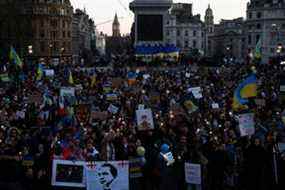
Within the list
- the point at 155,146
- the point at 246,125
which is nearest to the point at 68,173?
the point at 155,146

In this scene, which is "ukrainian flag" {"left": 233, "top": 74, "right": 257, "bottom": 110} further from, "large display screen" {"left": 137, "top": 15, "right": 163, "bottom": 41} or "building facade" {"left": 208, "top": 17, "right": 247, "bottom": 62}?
"building facade" {"left": 208, "top": 17, "right": 247, "bottom": 62}

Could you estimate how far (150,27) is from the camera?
183ft

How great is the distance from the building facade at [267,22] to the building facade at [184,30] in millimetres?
30972

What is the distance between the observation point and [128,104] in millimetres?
24500

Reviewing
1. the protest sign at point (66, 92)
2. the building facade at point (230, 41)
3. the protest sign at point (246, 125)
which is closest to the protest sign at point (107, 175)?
the protest sign at point (246, 125)

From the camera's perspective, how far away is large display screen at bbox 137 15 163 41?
5509 centimetres

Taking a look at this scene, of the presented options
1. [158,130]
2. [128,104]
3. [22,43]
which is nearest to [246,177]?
[158,130]

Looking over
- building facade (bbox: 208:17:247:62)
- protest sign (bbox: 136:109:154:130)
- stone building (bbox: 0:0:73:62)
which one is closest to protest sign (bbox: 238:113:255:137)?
protest sign (bbox: 136:109:154:130)

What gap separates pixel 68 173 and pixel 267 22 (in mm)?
98454

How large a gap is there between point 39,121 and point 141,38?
3688cm

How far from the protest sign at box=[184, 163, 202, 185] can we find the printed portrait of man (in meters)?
1.67

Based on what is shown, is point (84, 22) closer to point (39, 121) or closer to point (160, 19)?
point (160, 19)

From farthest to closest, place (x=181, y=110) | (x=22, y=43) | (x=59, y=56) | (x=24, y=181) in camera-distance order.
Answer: (x=59, y=56) < (x=22, y=43) < (x=181, y=110) < (x=24, y=181)

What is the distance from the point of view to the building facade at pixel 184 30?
140m
